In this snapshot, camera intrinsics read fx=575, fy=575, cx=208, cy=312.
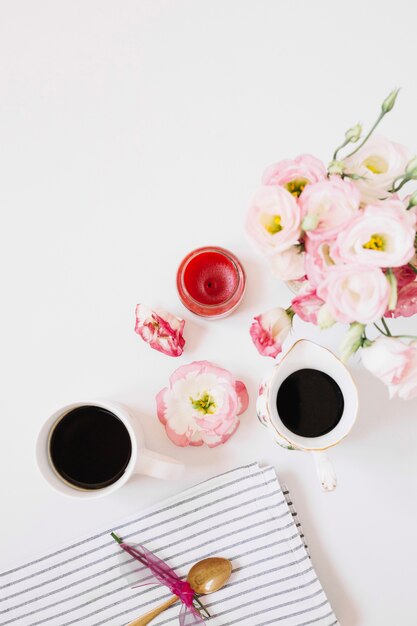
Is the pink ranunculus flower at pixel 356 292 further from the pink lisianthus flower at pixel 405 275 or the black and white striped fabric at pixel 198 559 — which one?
the black and white striped fabric at pixel 198 559

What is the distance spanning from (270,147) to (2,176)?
38 cm

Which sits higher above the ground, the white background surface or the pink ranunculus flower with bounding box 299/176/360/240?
the white background surface

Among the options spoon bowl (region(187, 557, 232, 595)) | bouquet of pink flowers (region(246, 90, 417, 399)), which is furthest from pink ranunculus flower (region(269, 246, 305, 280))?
spoon bowl (region(187, 557, 232, 595))

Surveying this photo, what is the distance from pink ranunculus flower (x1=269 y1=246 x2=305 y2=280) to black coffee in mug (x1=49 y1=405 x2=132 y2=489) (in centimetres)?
32

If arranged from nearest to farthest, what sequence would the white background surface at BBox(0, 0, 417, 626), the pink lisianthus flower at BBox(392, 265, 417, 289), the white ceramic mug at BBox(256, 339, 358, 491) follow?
1. the pink lisianthus flower at BBox(392, 265, 417, 289)
2. the white ceramic mug at BBox(256, 339, 358, 491)
3. the white background surface at BBox(0, 0, 417, 626)

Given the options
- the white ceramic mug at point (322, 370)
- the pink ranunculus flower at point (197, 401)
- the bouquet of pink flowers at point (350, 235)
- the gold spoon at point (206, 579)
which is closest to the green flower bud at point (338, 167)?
the bouquet of pink flowers at point (350, 235)

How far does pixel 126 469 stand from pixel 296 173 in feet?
1.32

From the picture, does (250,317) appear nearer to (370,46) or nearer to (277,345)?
(277,345)

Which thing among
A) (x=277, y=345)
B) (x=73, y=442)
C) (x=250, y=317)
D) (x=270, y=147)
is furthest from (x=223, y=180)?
(x=73, y=442)

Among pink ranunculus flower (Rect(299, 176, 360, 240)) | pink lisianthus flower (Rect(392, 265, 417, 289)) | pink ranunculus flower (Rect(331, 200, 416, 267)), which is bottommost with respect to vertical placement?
pink ranunculus flower (Rect(331, 200, 416, 267))

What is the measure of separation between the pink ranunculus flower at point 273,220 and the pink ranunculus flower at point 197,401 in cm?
29

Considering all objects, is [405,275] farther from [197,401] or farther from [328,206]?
[197,401]

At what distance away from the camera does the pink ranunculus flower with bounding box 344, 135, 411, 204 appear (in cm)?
50

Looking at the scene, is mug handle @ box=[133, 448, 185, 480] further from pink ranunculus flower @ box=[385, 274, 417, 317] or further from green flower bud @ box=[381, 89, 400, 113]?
green flower bud @ box=[381, 89, 400, 113]
